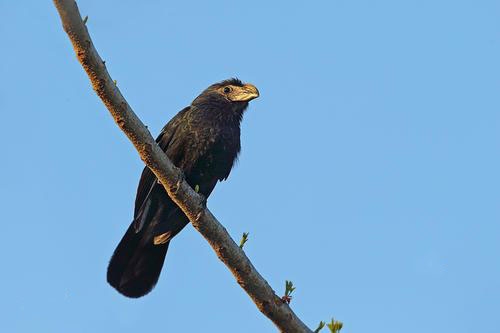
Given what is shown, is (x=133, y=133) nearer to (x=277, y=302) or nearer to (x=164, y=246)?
(x=277, y=302)

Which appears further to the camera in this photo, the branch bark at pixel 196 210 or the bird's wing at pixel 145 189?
the bird's wing at pixel 145 189

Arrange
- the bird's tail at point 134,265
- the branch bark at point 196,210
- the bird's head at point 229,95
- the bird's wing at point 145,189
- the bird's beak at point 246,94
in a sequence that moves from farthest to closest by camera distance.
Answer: the bird's beak at point 246,94
the bird's head at point 229,95
the bird's tail at point 134,265
the bird's wing at point 145,189
the branch bark at point 196,210

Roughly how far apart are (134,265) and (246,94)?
7.30 ft

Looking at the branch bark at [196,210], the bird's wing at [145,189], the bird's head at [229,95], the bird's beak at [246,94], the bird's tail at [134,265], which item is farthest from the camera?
the bird's beak at [246,94]

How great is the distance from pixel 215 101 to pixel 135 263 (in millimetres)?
1889

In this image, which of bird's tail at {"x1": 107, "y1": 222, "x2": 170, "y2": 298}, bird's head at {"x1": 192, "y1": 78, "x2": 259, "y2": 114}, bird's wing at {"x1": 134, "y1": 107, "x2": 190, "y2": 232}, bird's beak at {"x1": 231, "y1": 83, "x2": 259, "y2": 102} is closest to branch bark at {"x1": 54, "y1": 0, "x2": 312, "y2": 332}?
bird's wing at {"x1": 134, "y1": 107, "x2": 190, "y2": 232}

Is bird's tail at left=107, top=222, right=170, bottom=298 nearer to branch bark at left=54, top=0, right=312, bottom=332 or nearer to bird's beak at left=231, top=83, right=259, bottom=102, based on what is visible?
branch bark at left=54, top=0, right=312, bottom=332

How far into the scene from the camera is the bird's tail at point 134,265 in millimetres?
7043

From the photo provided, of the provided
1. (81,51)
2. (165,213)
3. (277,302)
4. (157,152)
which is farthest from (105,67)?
(165,213)

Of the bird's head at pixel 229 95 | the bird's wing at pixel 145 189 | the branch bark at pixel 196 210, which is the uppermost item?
the bird's head at pixel 229 95

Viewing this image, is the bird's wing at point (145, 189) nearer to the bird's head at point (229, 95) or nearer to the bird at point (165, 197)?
the bird at point (165, 197)

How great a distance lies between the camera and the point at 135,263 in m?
7.17

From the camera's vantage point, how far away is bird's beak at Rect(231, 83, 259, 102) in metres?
8.16

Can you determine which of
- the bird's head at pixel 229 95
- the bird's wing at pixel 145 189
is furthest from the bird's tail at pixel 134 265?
the bird's head at pixel 229 95
